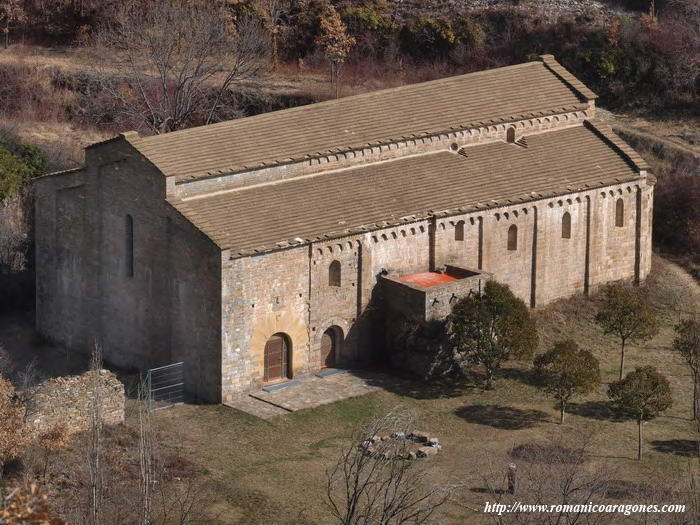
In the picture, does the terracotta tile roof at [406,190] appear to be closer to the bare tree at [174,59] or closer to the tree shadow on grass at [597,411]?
the tree shadow on grass at [597,411]

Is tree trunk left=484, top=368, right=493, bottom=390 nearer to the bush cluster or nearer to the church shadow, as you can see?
the church shadow

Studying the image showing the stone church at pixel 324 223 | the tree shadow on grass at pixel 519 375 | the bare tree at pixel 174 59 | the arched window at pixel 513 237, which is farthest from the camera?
the bare tree at pixel 174 59

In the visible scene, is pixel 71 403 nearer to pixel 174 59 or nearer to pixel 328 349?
pixel 328 349

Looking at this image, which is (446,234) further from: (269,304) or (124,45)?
(124,45)

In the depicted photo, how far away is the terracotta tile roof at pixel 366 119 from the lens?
52.5 m

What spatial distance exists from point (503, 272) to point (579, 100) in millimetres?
8730

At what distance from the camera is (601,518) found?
3934cm

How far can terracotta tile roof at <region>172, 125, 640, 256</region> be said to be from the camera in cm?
5112

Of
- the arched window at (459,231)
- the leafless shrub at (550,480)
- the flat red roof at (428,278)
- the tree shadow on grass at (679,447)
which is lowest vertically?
the tree shadow on grass at (679,447)

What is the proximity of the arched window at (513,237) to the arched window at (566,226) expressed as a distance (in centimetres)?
232

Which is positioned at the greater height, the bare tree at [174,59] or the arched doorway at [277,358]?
the bare tree at [174,59]

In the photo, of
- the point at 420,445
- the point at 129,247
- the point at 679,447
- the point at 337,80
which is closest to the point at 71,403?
the point at 129,247

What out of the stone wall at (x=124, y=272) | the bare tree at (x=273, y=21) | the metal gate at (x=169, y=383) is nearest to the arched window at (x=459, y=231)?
the stone wall at (x=124, y=272)

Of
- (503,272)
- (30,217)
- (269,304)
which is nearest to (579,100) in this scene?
(503,272)
